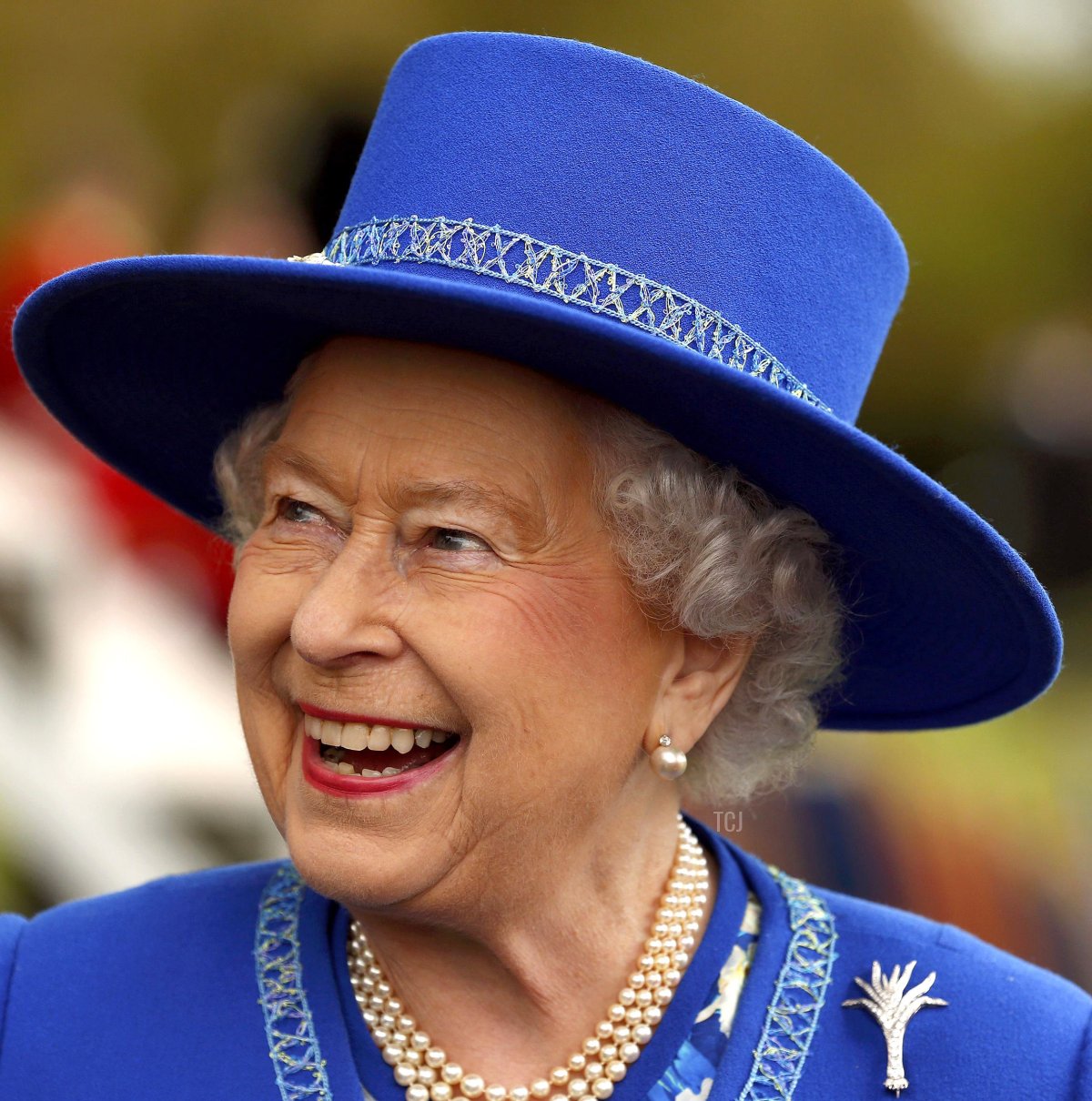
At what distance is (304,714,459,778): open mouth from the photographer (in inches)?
76.0

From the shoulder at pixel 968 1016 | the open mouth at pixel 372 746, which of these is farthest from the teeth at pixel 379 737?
the shoulder at pixel 968 1016

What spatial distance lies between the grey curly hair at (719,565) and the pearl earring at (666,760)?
17 cm

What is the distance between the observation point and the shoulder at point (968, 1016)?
2043mm

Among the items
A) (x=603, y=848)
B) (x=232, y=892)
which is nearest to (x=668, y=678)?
(x=603, y=848)

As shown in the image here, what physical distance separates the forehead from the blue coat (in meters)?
0.77

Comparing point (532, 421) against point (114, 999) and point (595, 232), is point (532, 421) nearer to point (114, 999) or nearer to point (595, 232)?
point (595, 232)

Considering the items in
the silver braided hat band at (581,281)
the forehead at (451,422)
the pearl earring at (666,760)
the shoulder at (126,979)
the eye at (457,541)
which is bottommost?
the shoulder at (126,979)

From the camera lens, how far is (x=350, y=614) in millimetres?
1863

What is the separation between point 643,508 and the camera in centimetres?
198

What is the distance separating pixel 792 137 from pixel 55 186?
4.52 metres

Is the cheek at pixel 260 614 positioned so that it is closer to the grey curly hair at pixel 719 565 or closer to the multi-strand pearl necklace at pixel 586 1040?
the grey curly hair at pixel 719 565

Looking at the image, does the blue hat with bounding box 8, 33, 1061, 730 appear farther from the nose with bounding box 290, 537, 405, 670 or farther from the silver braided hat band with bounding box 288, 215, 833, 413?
the nose with bounding box 290, 537, 405, 670

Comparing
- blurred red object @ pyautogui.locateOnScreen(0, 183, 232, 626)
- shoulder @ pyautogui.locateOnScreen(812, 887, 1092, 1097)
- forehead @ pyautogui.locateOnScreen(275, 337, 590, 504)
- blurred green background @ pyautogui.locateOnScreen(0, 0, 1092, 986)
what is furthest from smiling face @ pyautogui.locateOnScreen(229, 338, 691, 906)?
blurred green background @ pyautogui.locateOnScreen(0, 0, 1092, 986)

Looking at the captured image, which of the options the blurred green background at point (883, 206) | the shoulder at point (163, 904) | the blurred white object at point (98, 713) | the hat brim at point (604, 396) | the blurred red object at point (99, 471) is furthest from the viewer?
the blurred green background at point (883, 206)
